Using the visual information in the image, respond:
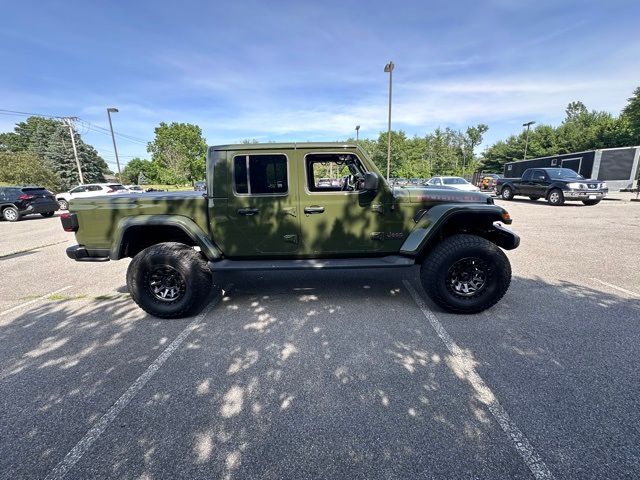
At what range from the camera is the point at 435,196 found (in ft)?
12.2

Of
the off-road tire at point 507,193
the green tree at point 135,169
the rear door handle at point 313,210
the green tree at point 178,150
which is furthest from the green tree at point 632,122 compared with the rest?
the green tree at point 135,169

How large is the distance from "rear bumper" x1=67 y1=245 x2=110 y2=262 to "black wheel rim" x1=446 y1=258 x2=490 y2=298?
4.36m

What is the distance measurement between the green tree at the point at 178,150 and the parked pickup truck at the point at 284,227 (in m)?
60.9

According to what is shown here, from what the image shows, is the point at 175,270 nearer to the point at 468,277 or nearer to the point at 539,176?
the point at 468,277

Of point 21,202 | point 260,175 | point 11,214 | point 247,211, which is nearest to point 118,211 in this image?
point 247,211

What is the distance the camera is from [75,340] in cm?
319

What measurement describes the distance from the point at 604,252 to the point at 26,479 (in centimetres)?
882

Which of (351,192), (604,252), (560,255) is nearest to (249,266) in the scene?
(351,192)

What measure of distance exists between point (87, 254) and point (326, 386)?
3.54 metres

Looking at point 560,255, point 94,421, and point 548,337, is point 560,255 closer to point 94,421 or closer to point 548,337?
point 548,337

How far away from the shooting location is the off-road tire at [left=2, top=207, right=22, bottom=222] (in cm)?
1297

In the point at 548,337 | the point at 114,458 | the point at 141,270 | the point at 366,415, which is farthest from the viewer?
the point at 141,270

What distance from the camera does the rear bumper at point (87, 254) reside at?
12.3 feet

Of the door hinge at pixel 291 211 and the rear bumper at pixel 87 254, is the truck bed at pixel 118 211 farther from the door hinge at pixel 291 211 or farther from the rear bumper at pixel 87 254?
the door hinge at pixel 291 211
